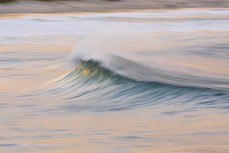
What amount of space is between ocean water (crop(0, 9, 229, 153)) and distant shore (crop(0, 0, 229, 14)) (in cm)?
530

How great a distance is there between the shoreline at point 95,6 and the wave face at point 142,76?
22.5ft

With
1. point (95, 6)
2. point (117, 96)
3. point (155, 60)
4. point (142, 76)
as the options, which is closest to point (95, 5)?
point (95, 6)

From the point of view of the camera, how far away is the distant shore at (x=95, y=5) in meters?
13.6

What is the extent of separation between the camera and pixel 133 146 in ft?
12.3

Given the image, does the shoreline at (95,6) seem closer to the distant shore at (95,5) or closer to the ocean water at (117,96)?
the distant shore at (95,5)

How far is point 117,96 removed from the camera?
512cm

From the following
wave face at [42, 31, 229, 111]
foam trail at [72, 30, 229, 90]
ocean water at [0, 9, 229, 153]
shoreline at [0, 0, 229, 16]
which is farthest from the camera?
shoreline at [0, 0, 229, 16]

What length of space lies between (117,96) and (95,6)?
9013 mm

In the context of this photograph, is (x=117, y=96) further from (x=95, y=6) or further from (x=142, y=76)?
(x=95, y=6)

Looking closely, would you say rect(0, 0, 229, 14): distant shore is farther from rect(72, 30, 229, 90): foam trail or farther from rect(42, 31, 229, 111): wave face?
rect(42, 31, 229, 111): wave face

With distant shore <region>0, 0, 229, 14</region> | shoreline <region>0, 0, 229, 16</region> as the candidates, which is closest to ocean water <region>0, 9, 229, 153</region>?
shoreline <region>0, 0, 229, 16</region>

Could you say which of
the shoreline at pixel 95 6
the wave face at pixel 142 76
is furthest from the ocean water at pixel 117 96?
the shoreline at pixel 95 6

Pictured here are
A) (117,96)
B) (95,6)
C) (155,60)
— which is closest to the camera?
(117,96)

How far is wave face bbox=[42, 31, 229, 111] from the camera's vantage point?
16.1 feet
